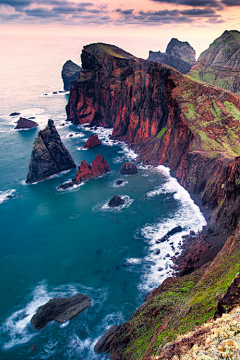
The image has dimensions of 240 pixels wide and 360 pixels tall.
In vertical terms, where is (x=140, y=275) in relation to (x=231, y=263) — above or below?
below

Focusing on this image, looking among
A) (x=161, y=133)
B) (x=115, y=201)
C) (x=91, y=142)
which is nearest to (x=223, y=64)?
(x=161, y=133)

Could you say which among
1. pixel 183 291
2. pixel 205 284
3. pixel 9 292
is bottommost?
pixel 9 292

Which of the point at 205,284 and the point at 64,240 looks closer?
the point at 205,284

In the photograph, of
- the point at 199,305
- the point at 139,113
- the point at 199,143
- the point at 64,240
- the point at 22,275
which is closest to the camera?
the point at 199,305

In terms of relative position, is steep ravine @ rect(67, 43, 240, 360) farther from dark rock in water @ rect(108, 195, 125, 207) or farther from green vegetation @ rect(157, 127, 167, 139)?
dark rock in water @ rect(108, 195, 125, 207)

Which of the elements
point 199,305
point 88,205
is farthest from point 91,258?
point 199,305

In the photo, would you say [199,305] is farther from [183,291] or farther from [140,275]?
[140,275]

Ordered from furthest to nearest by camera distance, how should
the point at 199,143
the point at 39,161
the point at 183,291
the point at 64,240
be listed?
the point at 39,161, the point at 199,143, the point at 64,240, the point at 183,291

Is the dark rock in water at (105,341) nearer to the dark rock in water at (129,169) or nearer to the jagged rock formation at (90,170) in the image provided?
the jagged rock formation at (90,170)
